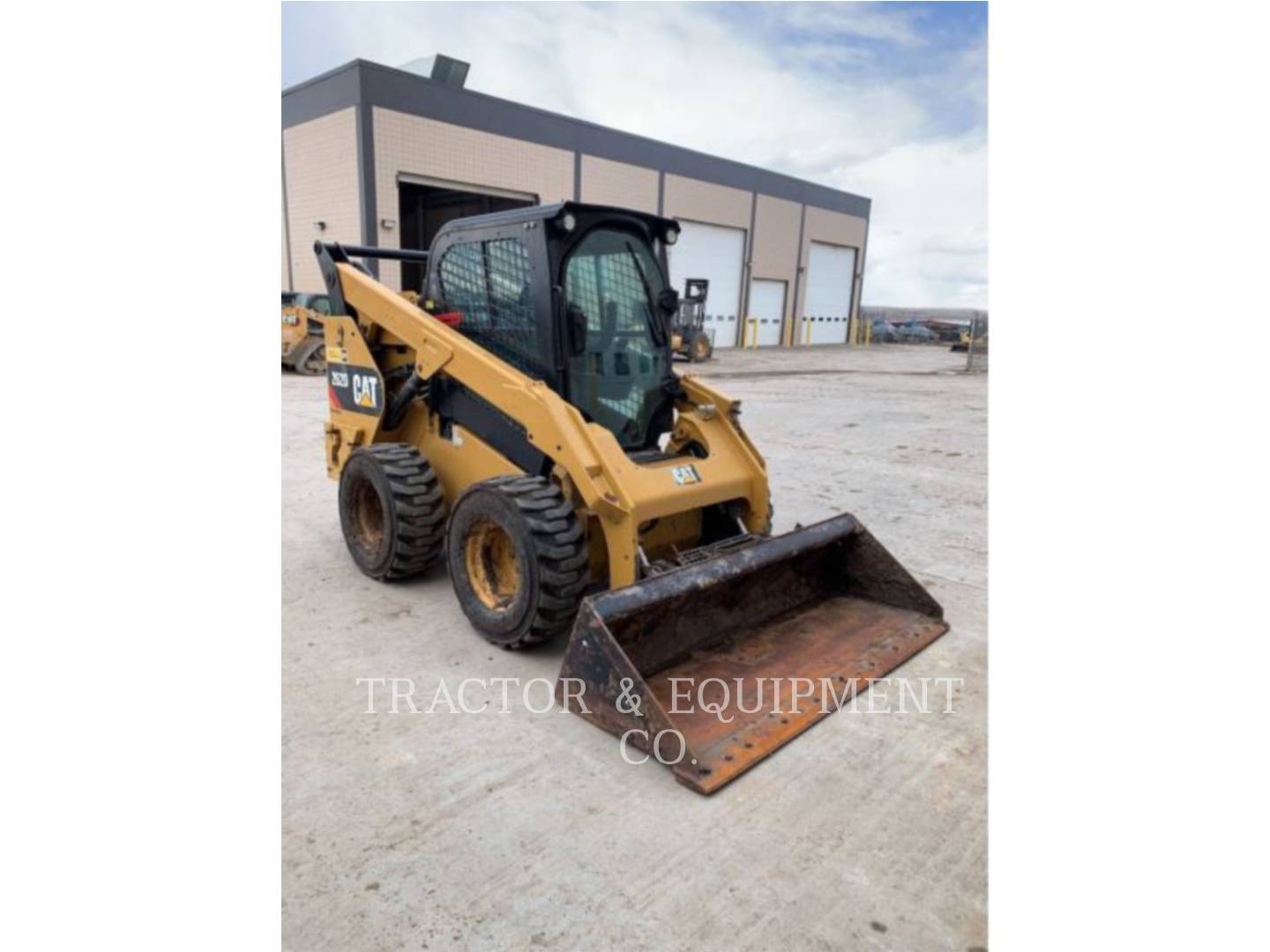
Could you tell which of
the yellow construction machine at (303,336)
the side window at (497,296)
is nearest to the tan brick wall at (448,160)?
the yellow construction machine at (303,336)

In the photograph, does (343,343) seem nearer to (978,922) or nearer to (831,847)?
(831,847)

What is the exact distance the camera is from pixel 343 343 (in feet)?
15.8

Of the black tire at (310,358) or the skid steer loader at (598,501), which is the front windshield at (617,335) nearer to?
the skid steer loader at (598,501)

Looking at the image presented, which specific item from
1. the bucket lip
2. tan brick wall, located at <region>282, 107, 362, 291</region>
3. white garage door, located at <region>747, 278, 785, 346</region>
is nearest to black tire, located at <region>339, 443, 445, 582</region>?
Answer: the bucket lip

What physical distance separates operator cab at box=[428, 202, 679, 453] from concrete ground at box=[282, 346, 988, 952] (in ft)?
4.39

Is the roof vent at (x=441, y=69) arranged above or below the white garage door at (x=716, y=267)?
above

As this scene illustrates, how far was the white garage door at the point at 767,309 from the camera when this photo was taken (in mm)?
30969

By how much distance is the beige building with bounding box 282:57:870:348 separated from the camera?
684 inches

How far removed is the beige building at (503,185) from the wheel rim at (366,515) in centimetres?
A: 1457

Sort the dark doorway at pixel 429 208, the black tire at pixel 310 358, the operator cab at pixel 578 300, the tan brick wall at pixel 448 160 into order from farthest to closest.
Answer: the dark doorway at pixel 429 208, the tan brick wall at pixel 448 160, the black tire at pixel 310 358, the operator cab at pixel 578 300

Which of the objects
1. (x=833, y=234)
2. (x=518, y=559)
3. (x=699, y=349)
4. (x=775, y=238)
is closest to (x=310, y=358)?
(x=699, y=349)

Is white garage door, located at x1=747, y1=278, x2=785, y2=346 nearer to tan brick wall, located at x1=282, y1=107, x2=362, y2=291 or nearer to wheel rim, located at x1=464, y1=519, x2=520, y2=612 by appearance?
tan brick wall, located at x1=282, y1=107, x2=362, y2=291

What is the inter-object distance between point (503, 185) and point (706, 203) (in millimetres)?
9921

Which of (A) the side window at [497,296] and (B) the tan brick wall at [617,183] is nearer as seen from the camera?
(A) the side window at [497,296]
